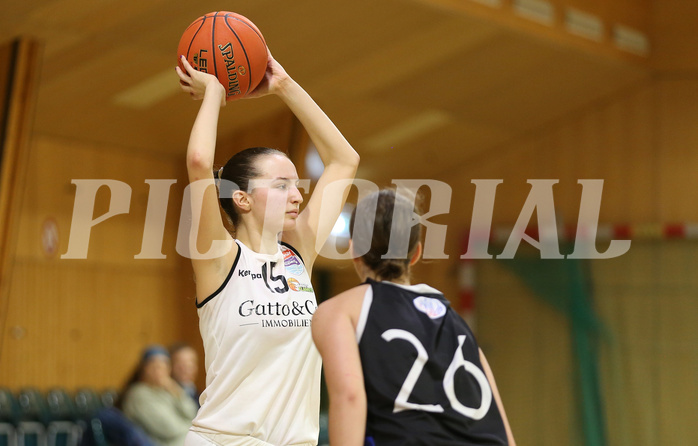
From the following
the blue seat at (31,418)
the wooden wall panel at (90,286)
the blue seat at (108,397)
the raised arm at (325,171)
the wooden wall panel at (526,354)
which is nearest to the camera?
the raised arm at (325,171)

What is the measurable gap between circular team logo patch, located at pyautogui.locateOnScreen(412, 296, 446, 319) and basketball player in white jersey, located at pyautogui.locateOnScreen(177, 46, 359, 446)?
50cm

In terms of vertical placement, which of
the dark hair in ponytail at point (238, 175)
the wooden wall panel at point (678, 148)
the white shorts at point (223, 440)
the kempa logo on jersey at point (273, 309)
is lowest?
the white shorts at point (223, 440)

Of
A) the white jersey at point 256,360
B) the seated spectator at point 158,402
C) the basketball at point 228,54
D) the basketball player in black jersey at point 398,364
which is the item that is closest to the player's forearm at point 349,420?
the basketball player in black jersey at point 398,364

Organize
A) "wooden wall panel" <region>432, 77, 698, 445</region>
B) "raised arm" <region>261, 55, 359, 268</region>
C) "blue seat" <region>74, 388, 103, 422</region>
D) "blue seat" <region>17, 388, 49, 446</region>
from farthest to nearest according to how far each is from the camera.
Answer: "wooden wall panel" <region>432, 77, 698, 445</region> < "blue seat" <region>74, 388, 103, 422</region> < "blue seat" <region>17, 388, 49, 446</region> < "raised arm" <region>261, 55, 359, 268</region>

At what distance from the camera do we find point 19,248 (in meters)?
9.65

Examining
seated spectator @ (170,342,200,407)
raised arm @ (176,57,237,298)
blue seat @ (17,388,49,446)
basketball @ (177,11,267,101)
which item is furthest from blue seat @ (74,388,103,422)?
raised arm @ (176,57,237,298)

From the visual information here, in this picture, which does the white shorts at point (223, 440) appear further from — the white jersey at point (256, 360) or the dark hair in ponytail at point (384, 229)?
the dark hair in ponytail at point (384, 229)

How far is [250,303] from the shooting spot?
276 cm

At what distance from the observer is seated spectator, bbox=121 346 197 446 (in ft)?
20.6

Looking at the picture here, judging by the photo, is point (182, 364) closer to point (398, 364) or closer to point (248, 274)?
point (248, 274)

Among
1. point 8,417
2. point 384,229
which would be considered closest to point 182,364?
point 8,417

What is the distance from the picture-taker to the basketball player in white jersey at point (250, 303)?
8.84 ft

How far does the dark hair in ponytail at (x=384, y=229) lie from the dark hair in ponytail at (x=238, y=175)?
55 cm

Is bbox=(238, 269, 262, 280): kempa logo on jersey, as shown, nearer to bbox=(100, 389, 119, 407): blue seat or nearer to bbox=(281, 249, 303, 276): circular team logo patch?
bbox=(281, 249, 303, 276): circular team logo patch
